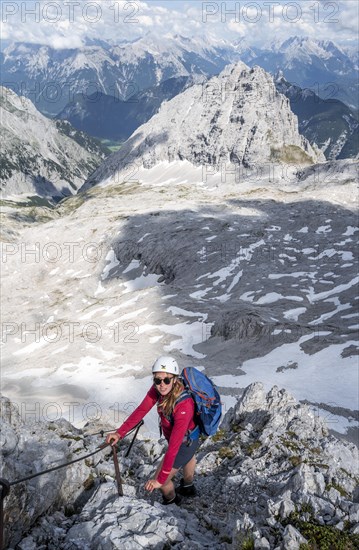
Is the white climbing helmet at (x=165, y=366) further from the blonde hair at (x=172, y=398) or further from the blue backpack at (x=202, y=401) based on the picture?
the blue backpack at (x=202, y=401)

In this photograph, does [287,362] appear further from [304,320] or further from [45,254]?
[45,254]

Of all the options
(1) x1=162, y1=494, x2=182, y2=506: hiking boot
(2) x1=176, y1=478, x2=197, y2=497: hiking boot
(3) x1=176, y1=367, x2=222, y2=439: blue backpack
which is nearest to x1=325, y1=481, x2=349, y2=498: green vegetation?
(3) x1=176, y1=367, x2=222, y2=439: blue backpack

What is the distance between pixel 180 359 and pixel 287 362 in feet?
43.8

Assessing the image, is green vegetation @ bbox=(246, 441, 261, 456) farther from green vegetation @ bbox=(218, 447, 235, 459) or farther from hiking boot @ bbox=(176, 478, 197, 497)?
hiking boot @ bbox=(176, 478, 197, 497)

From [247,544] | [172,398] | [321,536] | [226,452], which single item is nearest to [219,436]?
[226,452]

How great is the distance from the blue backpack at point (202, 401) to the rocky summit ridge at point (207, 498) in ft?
7.81

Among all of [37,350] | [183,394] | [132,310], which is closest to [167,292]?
[132,310]

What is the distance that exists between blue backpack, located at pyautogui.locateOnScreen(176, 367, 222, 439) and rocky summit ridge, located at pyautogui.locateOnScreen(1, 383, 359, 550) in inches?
93.7

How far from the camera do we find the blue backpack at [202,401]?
1213 centimetres

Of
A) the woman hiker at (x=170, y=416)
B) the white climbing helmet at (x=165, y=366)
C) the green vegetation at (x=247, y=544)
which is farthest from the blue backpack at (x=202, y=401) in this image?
the green vegetation at (x=247, y=544)

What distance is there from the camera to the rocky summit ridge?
34.4 feet

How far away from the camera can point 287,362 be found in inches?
1971

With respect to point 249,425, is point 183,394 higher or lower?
higher

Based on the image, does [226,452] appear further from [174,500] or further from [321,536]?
[321,536]
